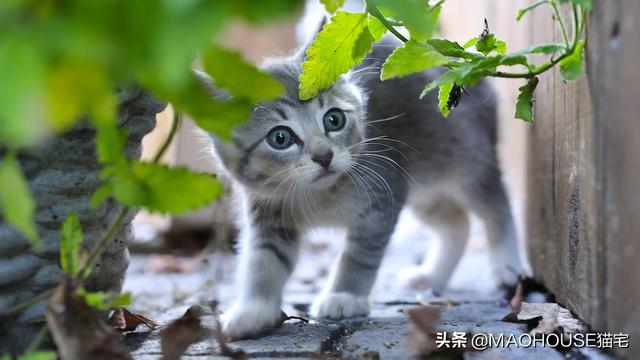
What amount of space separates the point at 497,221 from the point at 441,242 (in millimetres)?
306

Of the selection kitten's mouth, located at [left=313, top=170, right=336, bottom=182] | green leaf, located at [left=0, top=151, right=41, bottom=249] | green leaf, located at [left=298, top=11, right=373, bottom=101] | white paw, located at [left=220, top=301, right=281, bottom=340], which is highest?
green leaf, located at [left=298, top=11, right=373, bottom=101]

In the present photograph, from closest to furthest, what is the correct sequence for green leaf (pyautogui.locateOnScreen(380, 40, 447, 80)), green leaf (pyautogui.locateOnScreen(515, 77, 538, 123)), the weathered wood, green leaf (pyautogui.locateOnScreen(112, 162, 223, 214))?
green leaf (pyautogui.locateOnScreen(112, 162, 223, 214))
the weathered wood
green leaf (pyautogui.locateOnScreen(380, 40, 447, 80))
green leaf (pyautogui.locateOnScreen(515, 77, 538, 123))

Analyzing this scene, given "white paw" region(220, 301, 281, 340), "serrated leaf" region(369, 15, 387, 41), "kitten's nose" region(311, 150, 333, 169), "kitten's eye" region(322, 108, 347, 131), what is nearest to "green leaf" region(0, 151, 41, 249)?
"serrated leaf" region(369, 15, 387, 41)

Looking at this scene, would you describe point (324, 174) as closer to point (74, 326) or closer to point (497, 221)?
point (74, 326)

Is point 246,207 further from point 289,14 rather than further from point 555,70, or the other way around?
point 289,14

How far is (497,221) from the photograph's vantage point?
2.82 meters

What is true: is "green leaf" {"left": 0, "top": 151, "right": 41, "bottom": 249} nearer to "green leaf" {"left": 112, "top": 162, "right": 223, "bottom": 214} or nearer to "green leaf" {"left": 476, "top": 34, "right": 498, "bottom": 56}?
"green leaf" {"left": 112, "top": 162, "right": 223, "bottom": 214}

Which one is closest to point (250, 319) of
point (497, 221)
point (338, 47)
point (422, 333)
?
point (422, 333)

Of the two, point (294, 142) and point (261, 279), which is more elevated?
point (294, 142)

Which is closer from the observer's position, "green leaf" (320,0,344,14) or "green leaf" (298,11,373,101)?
"green leaf" (320,0,344,14)

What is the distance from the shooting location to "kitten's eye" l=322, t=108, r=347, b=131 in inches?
82.6

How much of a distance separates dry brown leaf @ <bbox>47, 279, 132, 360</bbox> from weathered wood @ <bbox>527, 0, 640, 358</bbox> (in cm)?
96

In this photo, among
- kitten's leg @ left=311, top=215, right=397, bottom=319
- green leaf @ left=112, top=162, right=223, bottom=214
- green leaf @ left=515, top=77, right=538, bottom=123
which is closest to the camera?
green leaf @ left=112, top=162, right=223, bottom=214

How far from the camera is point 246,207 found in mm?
2371
